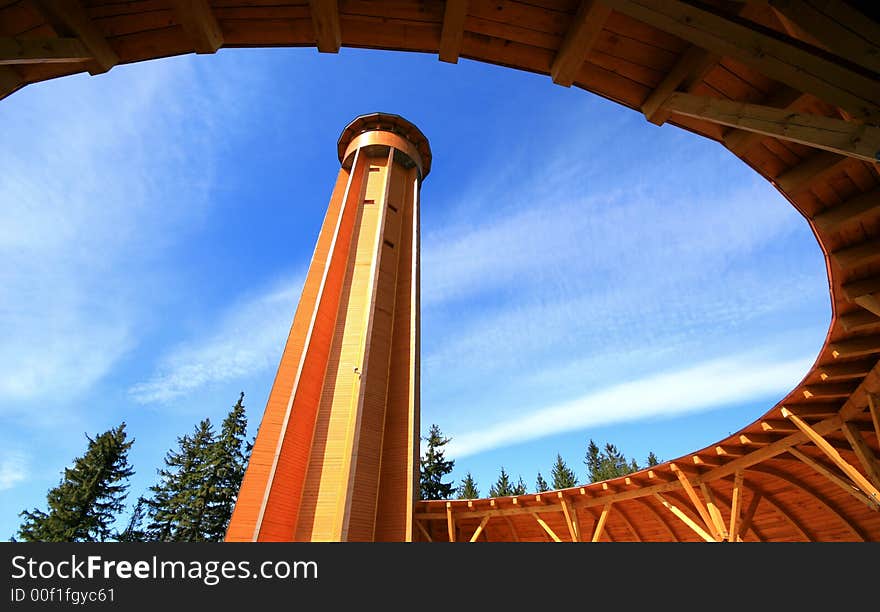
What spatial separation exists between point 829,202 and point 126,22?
653 cm

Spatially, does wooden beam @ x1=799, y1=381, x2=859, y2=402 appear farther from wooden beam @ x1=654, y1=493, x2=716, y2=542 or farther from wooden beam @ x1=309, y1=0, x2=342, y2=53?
wooden beam @ x1=309, y1=0, x2=342, y2=53

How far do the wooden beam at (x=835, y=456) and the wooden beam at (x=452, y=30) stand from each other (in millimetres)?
9714

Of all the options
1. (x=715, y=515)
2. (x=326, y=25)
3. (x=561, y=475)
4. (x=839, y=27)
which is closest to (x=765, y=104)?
(x=839, y=27)

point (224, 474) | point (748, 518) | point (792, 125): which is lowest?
point (792, 125)

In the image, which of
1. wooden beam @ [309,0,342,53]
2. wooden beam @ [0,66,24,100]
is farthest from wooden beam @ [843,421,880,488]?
wooden beam @ [0,66,24,100]

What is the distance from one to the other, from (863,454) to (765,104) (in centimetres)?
814

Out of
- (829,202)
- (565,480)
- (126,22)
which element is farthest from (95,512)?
(565,480)

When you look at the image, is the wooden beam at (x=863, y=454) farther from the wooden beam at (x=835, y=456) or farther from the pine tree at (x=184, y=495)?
the pine tree at (x=184, y=495)

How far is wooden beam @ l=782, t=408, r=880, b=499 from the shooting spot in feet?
27.1

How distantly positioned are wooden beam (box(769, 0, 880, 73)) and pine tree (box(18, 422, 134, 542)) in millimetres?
39648

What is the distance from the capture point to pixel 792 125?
2.66 m

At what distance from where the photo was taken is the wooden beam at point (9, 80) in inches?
110

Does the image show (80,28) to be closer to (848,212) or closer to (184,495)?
(848,212)

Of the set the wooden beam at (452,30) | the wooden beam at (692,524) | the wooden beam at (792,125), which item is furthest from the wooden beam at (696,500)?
the wooden beam at (452,30)
